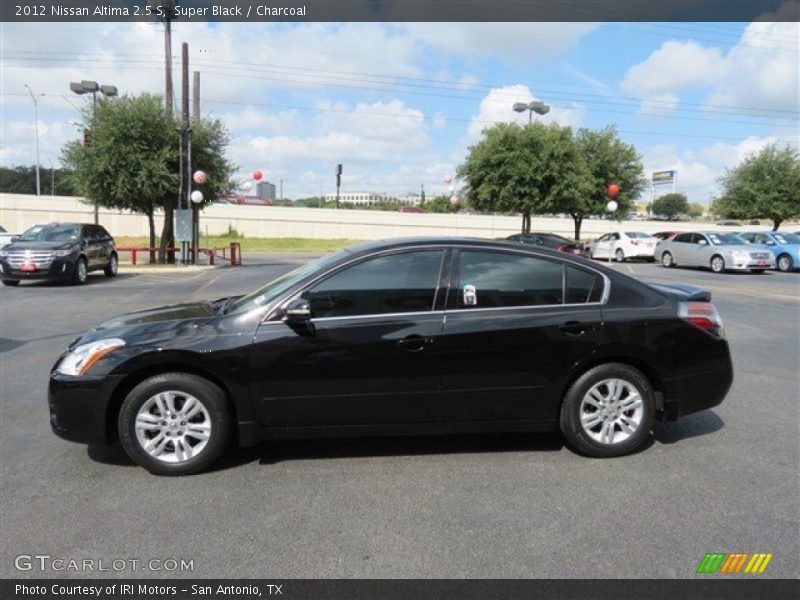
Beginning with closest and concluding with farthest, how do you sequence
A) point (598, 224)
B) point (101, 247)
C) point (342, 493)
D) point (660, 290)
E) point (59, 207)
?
point (342, 493) → point (660, 290) → point (101, 247) → point (59, 207) → point (598, 224)

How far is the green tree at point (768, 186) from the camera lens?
127 ft

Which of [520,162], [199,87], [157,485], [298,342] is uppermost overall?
[199,87]

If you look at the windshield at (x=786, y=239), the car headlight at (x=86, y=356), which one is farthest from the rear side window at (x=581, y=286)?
the windshield at (x=786, y=239)

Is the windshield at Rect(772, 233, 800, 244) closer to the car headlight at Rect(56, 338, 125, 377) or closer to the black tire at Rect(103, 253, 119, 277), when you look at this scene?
the black tire at Rect(103, 253, 119, 277)

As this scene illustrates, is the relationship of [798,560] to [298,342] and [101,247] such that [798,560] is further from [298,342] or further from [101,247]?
[101,247]

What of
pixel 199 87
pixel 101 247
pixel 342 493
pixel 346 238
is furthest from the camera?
pixel 346 238

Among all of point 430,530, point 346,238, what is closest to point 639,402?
point 430,530

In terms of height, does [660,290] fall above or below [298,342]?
above

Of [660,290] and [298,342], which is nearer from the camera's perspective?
[298,342]

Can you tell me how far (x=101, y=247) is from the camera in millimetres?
18562

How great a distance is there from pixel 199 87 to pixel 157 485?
84.4 ft

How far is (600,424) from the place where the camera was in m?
4.48

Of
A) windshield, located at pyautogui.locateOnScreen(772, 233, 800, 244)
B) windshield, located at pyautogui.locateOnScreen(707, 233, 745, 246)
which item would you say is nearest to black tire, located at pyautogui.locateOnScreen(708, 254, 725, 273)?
windshield, located at pyautogui.locateOnScreen(707, 233, 745, 246)
